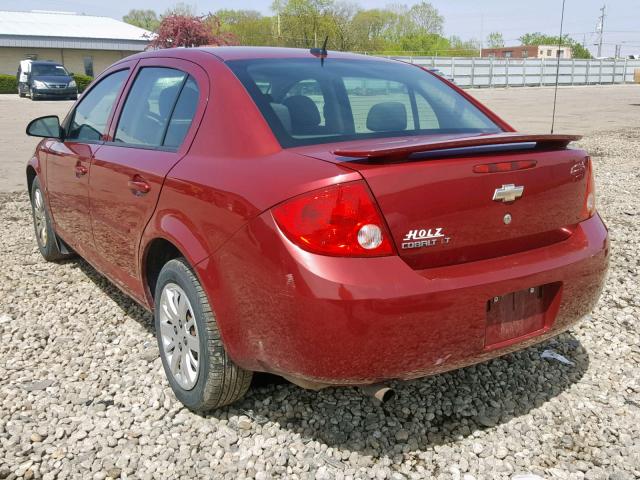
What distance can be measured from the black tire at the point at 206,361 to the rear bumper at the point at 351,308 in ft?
0.40

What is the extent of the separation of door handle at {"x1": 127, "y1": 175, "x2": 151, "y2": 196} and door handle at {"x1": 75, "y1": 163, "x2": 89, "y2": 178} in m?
0.75

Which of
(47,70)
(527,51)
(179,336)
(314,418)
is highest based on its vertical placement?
(527,51)

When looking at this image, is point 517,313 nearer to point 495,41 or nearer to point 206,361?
point 206,361

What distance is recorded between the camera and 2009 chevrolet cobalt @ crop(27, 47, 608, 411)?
2240 mm

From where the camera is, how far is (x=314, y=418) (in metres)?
2.97

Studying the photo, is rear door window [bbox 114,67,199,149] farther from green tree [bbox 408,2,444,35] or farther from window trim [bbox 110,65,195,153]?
green tree [bbox 408,2,444,35]

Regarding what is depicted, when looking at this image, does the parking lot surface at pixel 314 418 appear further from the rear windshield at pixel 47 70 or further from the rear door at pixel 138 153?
the rear windshield at pixel 47 70

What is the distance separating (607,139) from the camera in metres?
13.8

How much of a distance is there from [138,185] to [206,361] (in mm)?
953

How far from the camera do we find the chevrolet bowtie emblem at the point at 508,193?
8.02ft

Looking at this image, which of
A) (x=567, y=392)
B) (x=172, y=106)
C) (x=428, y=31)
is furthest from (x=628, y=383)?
(x=428, y=31)

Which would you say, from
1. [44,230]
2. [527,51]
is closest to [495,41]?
[527,51]

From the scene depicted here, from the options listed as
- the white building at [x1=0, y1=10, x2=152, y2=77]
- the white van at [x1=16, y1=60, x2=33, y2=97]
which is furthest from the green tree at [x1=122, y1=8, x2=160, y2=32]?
the white van at [x1=16, y1=60, x2=33, y2=97]

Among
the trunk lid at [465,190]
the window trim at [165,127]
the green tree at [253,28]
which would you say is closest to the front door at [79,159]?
the window trim at [165,127]
